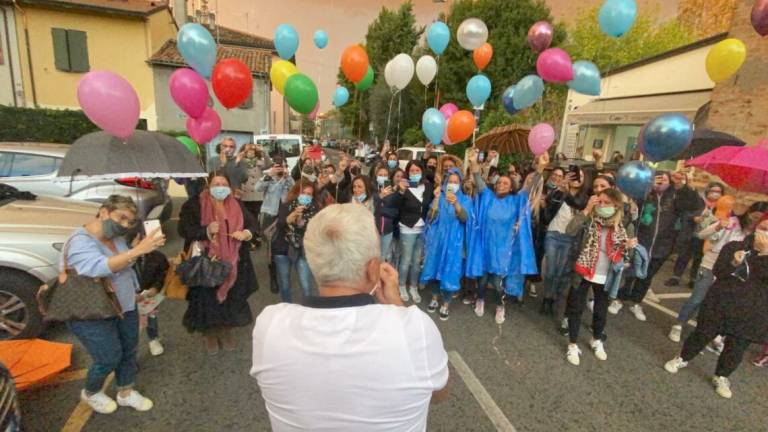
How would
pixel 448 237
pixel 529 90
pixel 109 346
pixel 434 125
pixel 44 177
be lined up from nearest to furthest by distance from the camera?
pixel 109 346
pixel 448 237
pixel 529 90
pixel 44 177
pixel 434 125

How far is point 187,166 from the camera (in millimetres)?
3428

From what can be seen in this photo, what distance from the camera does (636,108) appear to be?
13.4 m

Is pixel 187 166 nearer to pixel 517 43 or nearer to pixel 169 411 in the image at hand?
pixel 169 411

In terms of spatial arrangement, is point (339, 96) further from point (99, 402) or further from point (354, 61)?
point (99, 402)

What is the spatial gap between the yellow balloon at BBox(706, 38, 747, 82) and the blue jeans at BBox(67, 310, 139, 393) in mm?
7670

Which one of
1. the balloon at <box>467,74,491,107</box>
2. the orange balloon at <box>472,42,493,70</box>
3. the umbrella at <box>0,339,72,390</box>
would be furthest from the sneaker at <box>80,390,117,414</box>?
the orange balloon at <box>472,42,493,70</box>

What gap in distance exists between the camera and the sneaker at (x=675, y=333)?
4.12 metres

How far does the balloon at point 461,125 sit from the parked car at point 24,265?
4.92m

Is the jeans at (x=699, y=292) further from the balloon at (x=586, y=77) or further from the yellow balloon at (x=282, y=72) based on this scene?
the yellow balloon at (x=282, y=72)

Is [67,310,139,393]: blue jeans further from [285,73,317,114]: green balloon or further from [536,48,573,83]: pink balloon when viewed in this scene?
[536,48,573,83]: pink balloon

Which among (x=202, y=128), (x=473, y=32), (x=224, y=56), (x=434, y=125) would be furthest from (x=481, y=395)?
(x=224, y=56)

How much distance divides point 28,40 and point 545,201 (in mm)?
21145

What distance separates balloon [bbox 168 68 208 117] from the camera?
3.88 m

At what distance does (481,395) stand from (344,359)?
95.1 inches
